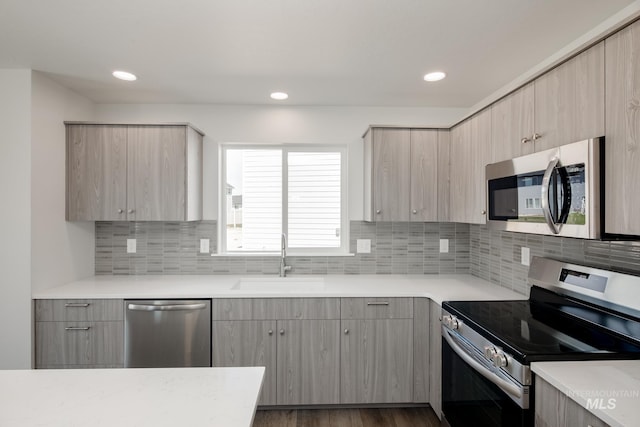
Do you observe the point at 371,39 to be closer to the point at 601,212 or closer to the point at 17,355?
the point at 601,212

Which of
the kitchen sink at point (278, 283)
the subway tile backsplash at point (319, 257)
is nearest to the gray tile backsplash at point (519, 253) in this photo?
the subway tile backsplash at point (319, 257)

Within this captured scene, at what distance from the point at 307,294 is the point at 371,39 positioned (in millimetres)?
1629

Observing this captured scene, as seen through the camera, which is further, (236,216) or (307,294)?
(236,216)

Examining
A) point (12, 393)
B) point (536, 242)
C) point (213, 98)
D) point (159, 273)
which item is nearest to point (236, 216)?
point (159, 273)

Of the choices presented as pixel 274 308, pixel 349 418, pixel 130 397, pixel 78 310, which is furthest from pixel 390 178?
pixel 78 310

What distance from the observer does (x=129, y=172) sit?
2.62 meters

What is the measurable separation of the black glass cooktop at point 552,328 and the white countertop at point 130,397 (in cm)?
106

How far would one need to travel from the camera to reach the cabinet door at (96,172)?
258cm

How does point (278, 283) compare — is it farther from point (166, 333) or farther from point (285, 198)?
point (166, 333)

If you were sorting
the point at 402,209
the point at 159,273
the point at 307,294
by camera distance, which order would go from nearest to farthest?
the point at 307,294 < the point at 402,209 < the point at 159,273

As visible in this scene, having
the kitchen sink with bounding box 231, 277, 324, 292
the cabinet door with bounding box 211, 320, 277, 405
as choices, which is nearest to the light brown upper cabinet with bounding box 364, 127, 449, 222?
the kitchen sink with bounding box 231, 277, 324, 292

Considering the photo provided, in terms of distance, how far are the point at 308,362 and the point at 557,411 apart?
5.07ft

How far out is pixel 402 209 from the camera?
8.89 feet

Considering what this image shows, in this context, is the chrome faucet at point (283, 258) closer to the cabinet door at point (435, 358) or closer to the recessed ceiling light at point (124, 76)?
the cabinet door at point (435, 358)
